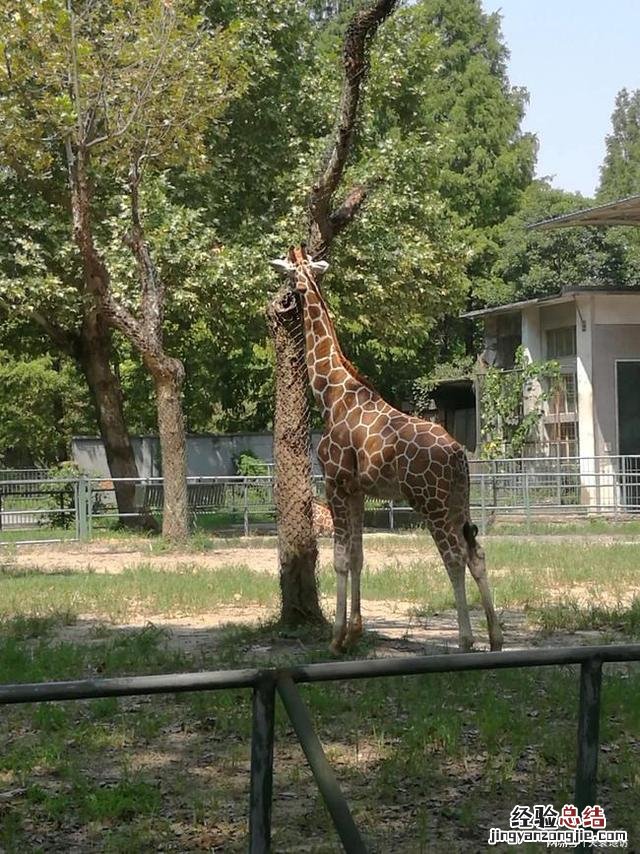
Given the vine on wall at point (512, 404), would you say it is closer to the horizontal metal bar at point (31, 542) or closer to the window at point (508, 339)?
the window at point (508, 339)

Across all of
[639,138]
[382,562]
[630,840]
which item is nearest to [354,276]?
[382,562]

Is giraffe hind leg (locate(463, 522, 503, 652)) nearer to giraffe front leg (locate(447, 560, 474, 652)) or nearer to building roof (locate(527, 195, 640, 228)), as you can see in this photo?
giraffe front leg (locate(447, 560, 474, 652))

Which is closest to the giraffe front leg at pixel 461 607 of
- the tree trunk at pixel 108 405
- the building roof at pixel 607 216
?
the tree trunk at pixel 108 405

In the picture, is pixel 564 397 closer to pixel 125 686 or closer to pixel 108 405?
pixel 108 405

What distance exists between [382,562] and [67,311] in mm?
9568

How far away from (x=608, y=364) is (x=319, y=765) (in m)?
26.2

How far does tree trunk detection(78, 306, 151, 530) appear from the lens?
26.8 metres

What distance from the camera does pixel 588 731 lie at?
15.0ft

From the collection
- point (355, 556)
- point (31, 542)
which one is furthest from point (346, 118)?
point (31, 542)

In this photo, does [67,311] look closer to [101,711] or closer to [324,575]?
[324,575]

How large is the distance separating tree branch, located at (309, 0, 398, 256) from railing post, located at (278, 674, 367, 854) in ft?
26.1

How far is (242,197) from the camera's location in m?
27.7

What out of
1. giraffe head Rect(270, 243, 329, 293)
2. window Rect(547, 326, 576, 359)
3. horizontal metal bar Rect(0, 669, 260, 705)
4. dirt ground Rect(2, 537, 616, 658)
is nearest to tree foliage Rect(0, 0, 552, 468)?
window Rect(547, 326, 576, 359)

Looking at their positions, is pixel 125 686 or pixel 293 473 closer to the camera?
pixel 125 686
